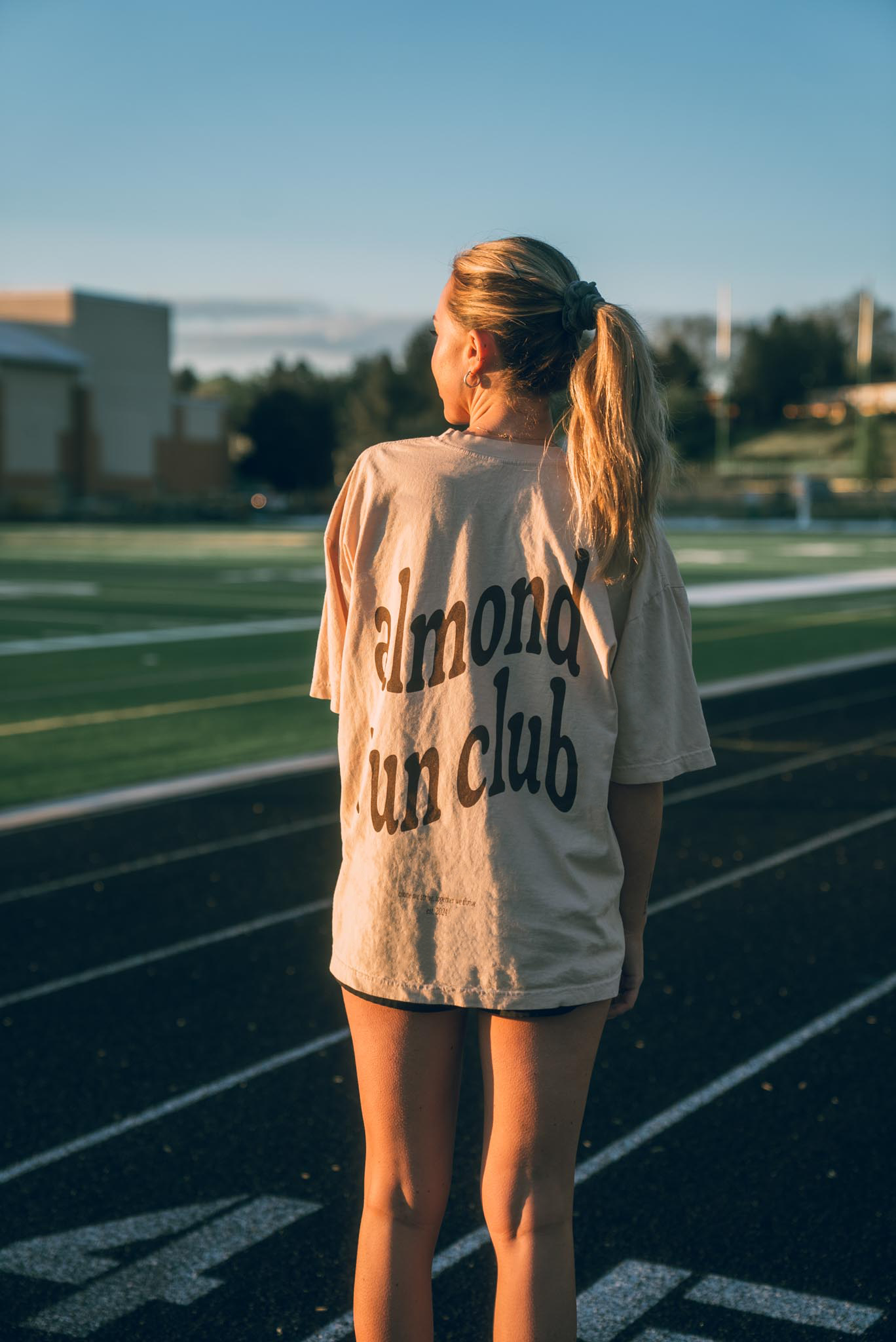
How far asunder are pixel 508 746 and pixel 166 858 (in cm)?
478

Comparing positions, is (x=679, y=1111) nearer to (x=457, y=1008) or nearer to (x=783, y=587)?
(x=457, y=1008)

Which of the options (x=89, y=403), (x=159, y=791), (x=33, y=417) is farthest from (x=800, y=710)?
(x=89, y=403)

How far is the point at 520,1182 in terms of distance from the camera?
79.0 inches

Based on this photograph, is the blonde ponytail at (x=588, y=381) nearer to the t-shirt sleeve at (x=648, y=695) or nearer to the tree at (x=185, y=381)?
the t-shirt sleeve at (x=648, y=695)

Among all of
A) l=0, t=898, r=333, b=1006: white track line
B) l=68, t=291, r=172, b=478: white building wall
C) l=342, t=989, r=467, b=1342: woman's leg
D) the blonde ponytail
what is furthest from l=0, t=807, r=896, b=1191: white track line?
l=68, t=291, r=172, b=478: white building wall

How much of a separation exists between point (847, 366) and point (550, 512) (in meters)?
149

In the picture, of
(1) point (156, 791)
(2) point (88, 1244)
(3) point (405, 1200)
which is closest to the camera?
(3) point (405, 1200)

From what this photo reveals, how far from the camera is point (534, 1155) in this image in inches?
78.5

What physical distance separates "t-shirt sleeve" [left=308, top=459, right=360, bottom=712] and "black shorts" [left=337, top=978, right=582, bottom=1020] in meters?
0.39

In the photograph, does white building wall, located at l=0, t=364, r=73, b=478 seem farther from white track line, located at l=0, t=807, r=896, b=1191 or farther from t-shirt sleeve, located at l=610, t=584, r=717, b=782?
t-shirt sleeve, located at l=610, t=584, r=717, b=782

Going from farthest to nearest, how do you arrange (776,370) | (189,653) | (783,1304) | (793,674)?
(776,370) → (189,653) → (793,674) → (783,1304)

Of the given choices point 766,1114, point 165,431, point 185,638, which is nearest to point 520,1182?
point 766,1114

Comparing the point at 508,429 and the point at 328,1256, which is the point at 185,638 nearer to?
the point at 328,1256

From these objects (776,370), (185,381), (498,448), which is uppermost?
(185,381)
